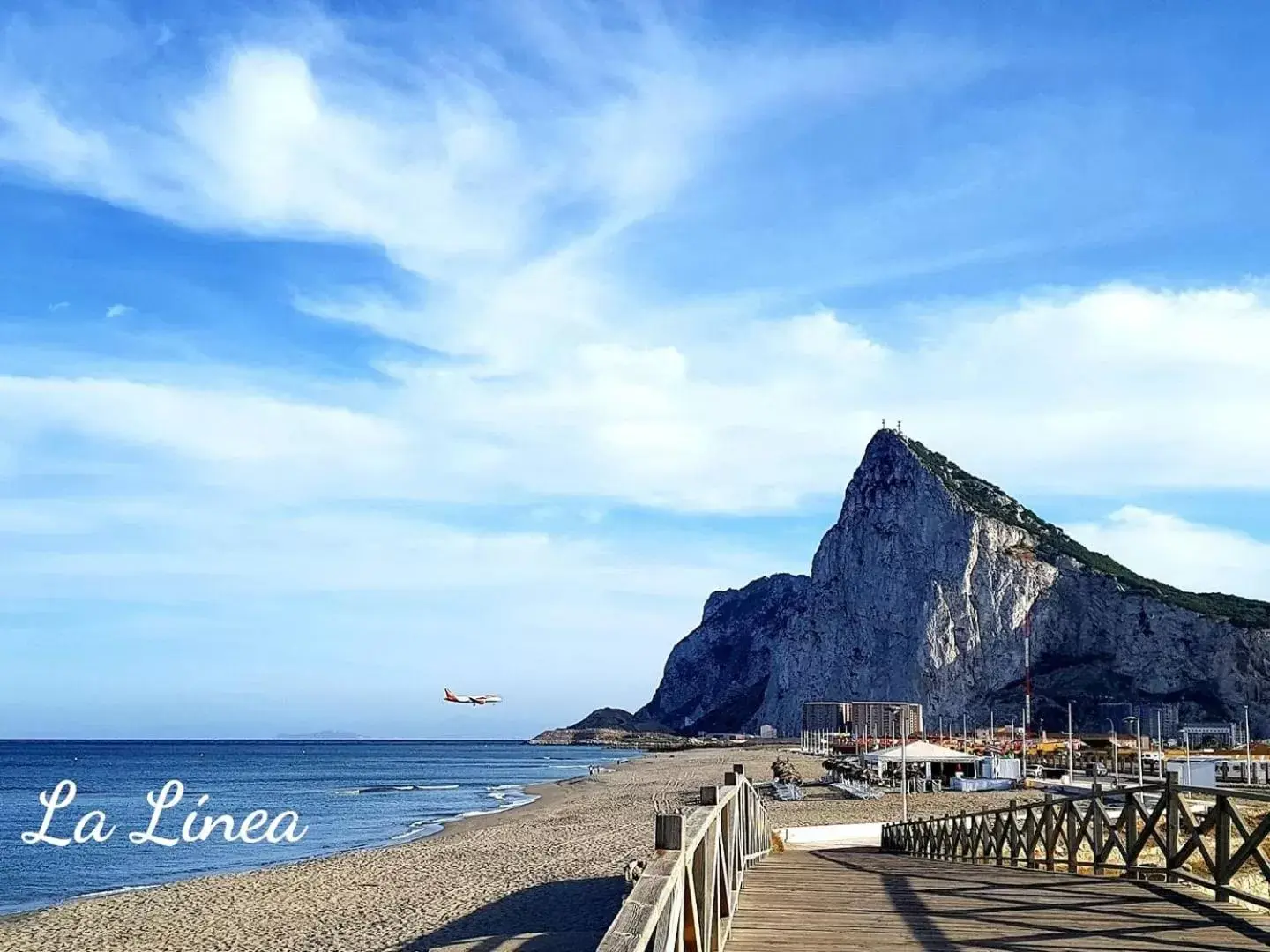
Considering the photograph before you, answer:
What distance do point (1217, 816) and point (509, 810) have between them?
134 ft

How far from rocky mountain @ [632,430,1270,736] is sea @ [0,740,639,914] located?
3432 centimetres

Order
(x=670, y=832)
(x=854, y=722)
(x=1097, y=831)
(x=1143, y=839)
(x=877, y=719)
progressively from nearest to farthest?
(x=670, y=832)
(x=1143, y=839)
(x=1097, y=831)
(x=877, y=719)
(x=854, y=722)

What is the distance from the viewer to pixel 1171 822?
354 inches

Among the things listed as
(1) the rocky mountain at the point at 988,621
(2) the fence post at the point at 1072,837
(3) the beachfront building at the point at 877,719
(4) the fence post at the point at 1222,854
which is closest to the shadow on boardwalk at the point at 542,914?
(2) the fence post at the point at 1072,837

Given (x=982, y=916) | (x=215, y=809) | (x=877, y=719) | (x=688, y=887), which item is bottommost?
(x=215, y=809)

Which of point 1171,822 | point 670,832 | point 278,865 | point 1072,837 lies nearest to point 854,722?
point 278,865

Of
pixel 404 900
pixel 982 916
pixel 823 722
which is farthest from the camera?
pixel 823 722

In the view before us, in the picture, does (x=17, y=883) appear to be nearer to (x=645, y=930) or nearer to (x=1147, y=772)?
(x=645, y=930)

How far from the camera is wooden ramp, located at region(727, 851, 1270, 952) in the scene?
691 centimetres

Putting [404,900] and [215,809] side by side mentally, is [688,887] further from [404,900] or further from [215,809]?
[215,809]

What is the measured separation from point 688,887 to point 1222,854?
4.85 metres

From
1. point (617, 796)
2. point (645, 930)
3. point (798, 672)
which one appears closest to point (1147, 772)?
point (617, 796)

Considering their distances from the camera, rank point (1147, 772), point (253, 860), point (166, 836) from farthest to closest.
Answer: point (1147, 772)
point (166, 836)
point (253, 860)

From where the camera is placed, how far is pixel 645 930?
3742 mm
